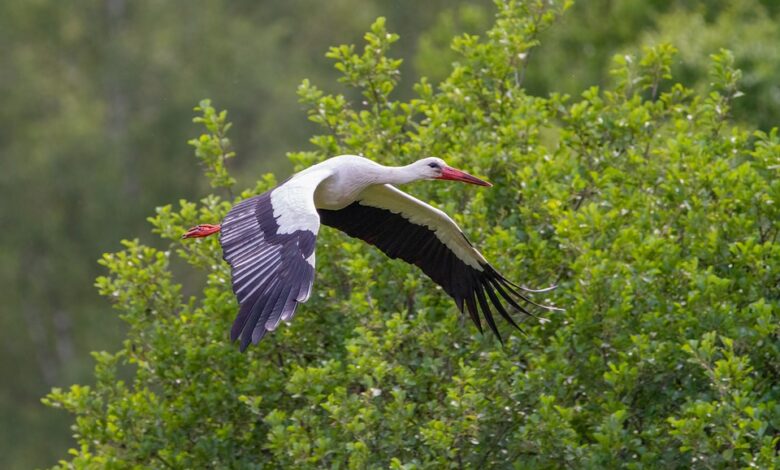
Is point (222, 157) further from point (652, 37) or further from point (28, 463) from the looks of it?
point (28, 463)

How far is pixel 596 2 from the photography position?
86.1 feet

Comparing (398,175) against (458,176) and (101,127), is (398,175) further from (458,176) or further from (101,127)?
(101,127)

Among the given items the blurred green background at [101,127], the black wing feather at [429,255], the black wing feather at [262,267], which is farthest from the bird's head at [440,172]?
the blurred green background at [101,127]

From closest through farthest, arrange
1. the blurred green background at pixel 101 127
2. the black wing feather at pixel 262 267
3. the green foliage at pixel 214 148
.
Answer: the black wing feather at pixel 262 267 → the green foliage at pixel 214 148 → the blurred green background at pixel 101 127

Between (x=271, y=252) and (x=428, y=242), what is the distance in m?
1.87

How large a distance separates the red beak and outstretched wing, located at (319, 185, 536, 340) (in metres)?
0.21

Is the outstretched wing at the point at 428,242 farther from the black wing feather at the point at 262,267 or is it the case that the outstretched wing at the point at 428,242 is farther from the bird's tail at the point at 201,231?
the black wing feather at the point at 262,267

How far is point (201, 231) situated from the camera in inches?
382

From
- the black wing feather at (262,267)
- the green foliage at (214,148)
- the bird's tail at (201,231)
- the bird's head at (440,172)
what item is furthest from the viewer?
the green foliage at (214,148)

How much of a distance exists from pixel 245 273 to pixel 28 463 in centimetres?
2400

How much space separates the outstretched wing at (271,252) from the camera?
7805mm

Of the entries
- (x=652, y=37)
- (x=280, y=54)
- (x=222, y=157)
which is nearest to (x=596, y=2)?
(x=652, y=37)

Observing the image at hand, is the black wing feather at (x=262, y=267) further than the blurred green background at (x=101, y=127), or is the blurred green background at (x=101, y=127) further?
the blurred green background at (x=101, y=127)

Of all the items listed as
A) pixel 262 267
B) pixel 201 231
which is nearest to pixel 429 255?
pixel 201 231
